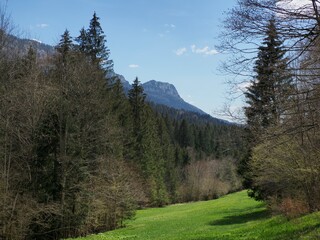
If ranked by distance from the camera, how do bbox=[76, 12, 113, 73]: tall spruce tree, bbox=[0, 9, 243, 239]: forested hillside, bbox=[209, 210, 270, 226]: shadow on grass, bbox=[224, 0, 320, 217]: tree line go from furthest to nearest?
bbox=[76, 12, 113, 73]: tall spruce tree
bbox=[209, 210, 270, 226]: shadow on grass
bbox=[0, 9, 243, 239]: forested hillside
bbox=[224, 0, 320, 217]: tree line

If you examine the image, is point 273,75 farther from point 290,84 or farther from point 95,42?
point 95,42

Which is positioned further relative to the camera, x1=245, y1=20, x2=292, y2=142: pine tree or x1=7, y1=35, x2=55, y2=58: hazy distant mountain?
x1=7, y1=35, x2=55, y2=58: hazy distant mountain

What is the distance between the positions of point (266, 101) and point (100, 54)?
113ft

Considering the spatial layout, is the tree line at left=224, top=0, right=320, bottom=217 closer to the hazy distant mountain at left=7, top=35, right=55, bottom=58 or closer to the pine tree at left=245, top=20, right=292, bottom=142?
the pine tree at left=245, top=20, right=292, bottom=142

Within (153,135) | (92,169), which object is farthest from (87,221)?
(153,135)

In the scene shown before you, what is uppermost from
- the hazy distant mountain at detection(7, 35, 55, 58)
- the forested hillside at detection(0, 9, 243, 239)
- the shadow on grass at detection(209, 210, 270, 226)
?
the hazy distant mountain at detection(7, 35, 55, 58)

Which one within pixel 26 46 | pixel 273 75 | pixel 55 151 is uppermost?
pixel 26 46

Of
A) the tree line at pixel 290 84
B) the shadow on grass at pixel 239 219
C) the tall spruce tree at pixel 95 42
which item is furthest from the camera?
the tall spruce tree at pixel 95 42

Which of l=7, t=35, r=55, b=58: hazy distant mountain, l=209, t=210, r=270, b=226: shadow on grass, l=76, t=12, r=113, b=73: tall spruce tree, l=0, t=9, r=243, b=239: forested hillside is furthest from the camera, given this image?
l=76, t=12, r=113, b=73: tall spruce tree

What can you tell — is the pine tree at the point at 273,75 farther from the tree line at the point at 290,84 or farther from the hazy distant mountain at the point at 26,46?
the hazy distant mountain at the point at 26,46

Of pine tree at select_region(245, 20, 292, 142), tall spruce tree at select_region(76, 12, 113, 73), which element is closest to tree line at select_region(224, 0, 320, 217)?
pine tree at select_region(245, 20, 292, 142)

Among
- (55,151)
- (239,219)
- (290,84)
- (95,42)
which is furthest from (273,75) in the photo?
(95,42)

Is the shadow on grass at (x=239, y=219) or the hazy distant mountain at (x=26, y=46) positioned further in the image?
the shadow on grass at (x=239, y=219)

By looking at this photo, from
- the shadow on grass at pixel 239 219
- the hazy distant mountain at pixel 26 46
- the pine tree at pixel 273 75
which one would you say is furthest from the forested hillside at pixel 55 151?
the pine tree at pixel 273 75
